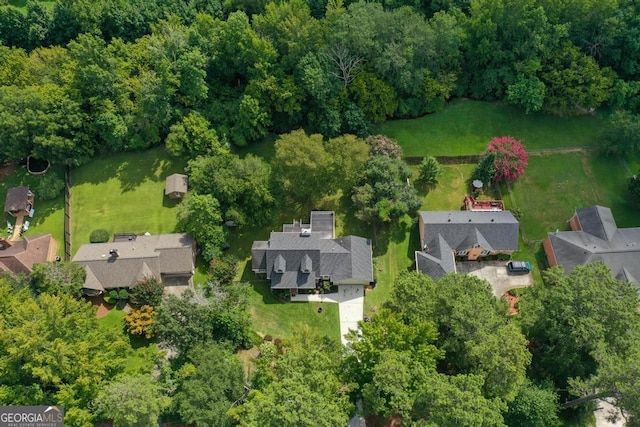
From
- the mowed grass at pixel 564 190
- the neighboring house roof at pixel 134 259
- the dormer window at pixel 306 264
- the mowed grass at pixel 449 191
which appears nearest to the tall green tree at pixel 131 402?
the neighboring house roof at pixel 134 259

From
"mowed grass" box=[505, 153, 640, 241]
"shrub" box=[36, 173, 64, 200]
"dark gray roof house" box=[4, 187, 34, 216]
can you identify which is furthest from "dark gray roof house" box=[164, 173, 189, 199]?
"mowed grass" box=[505, 153, 640, 241]

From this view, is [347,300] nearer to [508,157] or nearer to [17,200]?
[508,157]

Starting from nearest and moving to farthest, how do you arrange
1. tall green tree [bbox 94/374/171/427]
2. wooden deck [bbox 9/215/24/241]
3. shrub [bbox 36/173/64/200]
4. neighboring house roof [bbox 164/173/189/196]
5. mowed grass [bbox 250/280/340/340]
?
tall green tree [bbox 94/374/171/427] → mowed grass [bbox 250/280/340/340] → wooden deck [bbox 9/215/24/241] → neighboring house roof [bbox 164/173/189/196] → shrub [bbox 36/173/64/200]

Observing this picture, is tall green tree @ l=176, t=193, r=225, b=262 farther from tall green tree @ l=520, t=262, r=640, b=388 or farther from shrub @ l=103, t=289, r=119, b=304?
tall green tree @ l=520, t=262, r=640, b=388

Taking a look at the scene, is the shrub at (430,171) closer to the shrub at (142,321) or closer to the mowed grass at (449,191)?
the mowed grass at (449,191)

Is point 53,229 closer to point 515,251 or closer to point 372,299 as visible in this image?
point 372,299

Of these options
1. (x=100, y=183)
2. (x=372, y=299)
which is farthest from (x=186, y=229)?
(x=372, y=299)

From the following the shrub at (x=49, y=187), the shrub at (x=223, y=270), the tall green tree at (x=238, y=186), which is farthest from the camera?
the shrub at (x=49, y=187)
